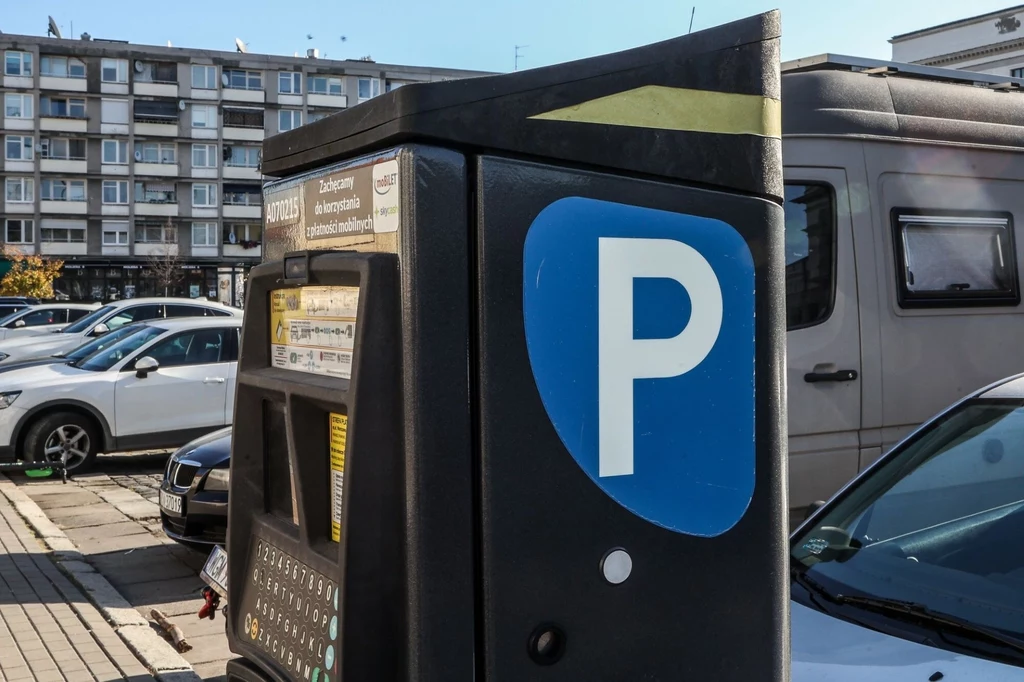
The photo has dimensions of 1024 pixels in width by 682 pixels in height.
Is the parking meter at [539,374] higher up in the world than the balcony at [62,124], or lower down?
lower down

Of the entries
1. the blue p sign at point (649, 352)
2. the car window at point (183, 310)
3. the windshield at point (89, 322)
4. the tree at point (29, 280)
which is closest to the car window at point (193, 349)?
the car window at point (183, 310)

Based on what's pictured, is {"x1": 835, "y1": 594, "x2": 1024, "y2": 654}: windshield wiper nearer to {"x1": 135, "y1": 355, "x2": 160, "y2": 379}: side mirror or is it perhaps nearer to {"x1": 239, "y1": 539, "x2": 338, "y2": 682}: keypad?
{"x1": 239, "y1": 539, "x2": 338, "y2": 682}: keypad

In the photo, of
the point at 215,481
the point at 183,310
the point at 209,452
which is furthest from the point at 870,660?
the point at 183,310

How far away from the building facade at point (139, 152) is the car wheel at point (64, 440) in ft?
176

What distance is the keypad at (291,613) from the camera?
175 centimetres

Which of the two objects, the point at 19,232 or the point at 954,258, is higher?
the point at 19,232

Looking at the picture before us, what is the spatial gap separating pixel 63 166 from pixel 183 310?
171ft

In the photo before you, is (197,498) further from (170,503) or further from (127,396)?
(127,396)

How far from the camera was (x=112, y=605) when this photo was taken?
6.20 meters

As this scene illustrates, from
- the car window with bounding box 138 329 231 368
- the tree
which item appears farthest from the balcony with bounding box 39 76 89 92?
the car window with bounding box 138 329 231 368

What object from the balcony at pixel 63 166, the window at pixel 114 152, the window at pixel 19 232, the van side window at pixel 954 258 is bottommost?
the van side window at pixel 954 258

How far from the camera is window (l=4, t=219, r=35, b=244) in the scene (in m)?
63.3

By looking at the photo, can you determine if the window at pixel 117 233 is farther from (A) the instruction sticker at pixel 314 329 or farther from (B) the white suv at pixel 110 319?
(A) the instruction sticker at pixel 314 329

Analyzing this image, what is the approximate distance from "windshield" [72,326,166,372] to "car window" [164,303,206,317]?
518cm
